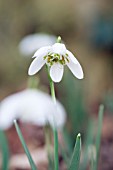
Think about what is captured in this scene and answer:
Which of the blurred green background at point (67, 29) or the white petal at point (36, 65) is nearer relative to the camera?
the white petal at point (36, 65)

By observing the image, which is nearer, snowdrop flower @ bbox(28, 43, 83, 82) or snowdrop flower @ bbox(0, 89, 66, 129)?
snowdrop flower @ bbox(28, 43, 83, 82)

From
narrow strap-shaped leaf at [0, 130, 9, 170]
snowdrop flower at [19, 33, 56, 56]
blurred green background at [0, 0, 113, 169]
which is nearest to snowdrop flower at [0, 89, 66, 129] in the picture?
narrow strap-shaped leaf at [0, 130, 9, 170]

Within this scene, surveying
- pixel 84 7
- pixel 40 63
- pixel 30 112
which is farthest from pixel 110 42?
pixel 40 63

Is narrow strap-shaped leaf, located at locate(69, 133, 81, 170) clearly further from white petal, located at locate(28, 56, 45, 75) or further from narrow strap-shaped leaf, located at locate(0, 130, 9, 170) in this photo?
narrow strap-shaped leaf, located at locate(0, 130, 9, 170)

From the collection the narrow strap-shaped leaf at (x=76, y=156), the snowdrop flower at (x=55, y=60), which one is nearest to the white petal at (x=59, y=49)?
the snowdrop flower at (x=55, y=60)

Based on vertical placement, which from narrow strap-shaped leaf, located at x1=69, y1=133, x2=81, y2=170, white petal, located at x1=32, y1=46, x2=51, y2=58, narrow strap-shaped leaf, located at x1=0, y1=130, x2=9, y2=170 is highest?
white petal, located at x1=32, y1=46, x2=51, y2=58

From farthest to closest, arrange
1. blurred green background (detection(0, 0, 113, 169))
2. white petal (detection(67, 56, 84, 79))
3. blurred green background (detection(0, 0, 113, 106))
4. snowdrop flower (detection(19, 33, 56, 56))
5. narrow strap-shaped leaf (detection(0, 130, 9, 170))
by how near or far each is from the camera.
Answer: blurred green background (detection(0, 0, 113, 106))
blurred green background (detection(0, 0, 113, 169))
snowdrop flower (detection(19, 33, 56, 56))
narrow strap-shaped leaf (detection(0, 130, 9, 170))
white petal (detection(67, 56, 84, 79))

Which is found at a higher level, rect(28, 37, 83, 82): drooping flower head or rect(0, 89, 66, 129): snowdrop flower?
rect(28, 37, 83, 82): drooping flower head

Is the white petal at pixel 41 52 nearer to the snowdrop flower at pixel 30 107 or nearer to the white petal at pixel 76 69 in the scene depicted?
the white petal at pixel 76 69
